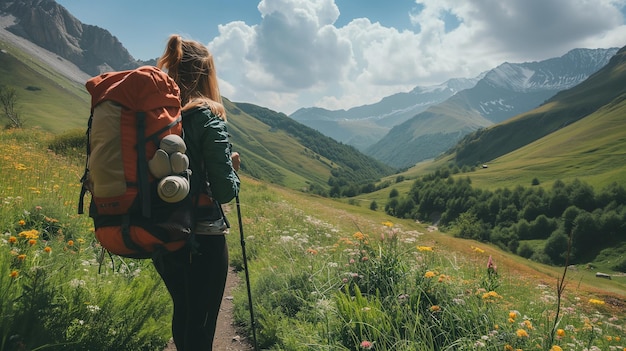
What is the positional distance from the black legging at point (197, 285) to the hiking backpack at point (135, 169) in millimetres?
421

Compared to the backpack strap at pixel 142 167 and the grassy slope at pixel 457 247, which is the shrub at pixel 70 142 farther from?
the backpack strap at pixel 142 167

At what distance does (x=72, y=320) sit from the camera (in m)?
3.63

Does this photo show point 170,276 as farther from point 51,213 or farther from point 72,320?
point 51,213

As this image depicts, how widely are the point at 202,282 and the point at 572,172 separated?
531 ft

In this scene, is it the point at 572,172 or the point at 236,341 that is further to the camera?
the point at 572,172

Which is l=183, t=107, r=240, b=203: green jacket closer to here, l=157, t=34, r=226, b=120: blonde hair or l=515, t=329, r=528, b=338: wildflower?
l=157, t=34, r=226, b=120: blonde hair

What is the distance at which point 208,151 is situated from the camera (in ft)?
10.7

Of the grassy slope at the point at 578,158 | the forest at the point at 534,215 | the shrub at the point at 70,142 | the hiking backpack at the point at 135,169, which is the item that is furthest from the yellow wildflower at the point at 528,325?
the grassy slope at the point at 578,158

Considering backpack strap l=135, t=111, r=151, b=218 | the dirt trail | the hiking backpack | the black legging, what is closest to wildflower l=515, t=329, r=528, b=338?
the black legging

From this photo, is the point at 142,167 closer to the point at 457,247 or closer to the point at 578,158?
the point at 457,247

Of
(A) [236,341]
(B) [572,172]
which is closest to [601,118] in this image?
(B) [572,172]

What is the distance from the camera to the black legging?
332cm

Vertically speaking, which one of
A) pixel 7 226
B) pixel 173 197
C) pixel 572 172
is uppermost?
pixel 572 172

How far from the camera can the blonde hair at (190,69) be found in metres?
3.59
